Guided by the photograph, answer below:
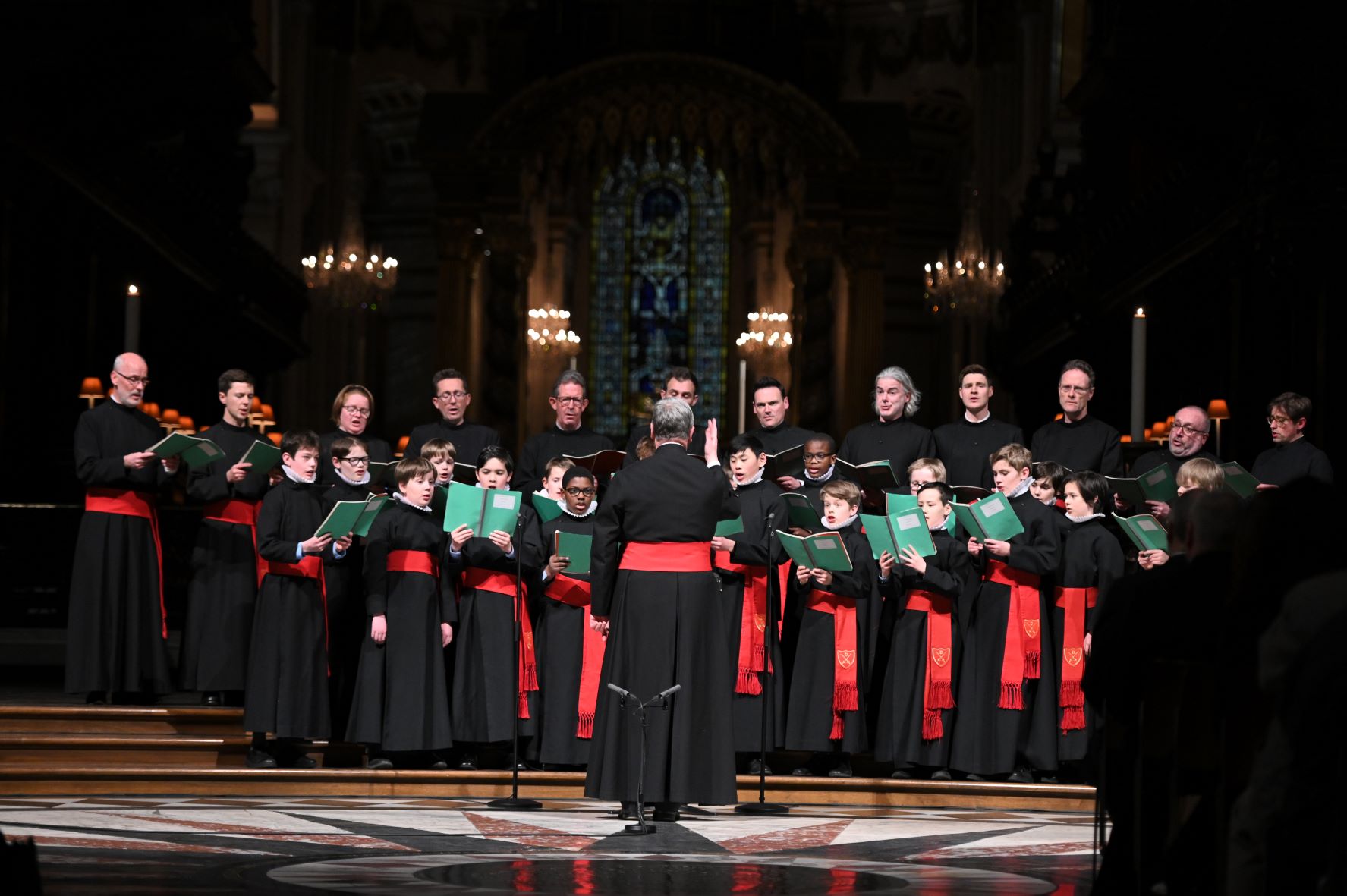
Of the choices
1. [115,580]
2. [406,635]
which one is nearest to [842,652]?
[406,635]

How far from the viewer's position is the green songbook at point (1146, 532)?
27.4 feet

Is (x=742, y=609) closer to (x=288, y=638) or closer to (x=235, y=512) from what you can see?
(x=288, y=638)

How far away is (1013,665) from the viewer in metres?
9.03

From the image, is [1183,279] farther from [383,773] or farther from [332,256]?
[332,256]

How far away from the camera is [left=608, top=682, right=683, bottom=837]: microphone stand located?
732cm

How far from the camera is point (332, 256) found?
66.3ft

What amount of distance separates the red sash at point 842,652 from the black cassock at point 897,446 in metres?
1.05

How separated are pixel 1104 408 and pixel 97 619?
27.7 ft

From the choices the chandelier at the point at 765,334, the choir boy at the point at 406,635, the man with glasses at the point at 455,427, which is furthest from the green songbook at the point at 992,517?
the chandelier at the point at 765,334

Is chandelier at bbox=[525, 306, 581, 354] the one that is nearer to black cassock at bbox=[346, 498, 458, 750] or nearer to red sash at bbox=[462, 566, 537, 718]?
red sash at bbox=[462, 566, 537, 718]

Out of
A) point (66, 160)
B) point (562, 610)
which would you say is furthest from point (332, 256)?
point (562, 610)

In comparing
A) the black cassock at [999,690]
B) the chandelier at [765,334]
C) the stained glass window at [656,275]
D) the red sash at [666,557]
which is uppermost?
the stained glass window at [656,275]

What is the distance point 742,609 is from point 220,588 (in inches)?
101

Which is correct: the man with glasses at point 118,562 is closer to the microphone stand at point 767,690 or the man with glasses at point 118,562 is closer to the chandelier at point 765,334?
the microphone stand at point 767,690
